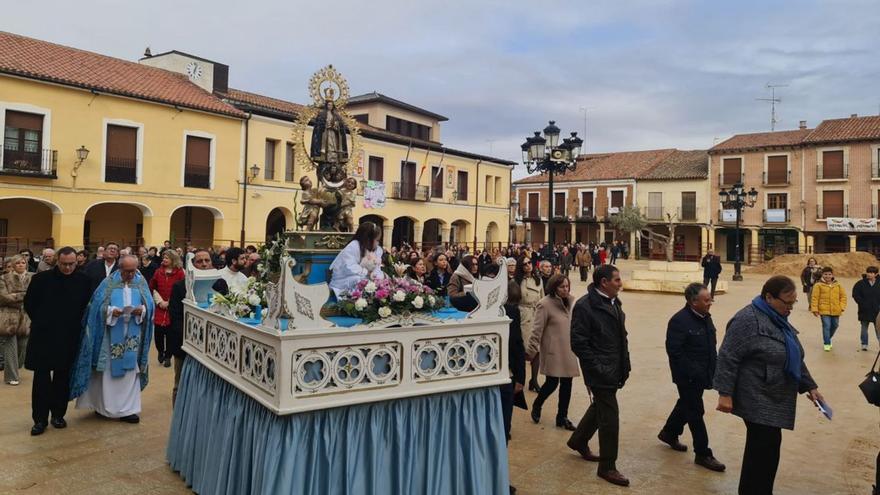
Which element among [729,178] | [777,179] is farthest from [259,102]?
[777,179]

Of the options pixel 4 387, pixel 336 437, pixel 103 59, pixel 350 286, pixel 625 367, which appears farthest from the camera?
pixel 103 59

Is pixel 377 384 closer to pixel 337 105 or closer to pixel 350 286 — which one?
pixel 350 286

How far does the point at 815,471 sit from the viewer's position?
4.95 m

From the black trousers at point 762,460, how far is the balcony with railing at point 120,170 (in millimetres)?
22761

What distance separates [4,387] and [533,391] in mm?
6455

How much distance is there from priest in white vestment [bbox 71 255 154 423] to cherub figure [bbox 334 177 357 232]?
2088 mm

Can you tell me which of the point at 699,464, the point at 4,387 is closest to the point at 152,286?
the point at 4,387

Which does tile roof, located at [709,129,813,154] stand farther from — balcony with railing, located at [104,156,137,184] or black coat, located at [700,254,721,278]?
balcony with railing, located at [104,156,137,184]

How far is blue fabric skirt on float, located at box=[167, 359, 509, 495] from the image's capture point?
3240 millimetres

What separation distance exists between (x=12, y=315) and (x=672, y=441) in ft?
25.3

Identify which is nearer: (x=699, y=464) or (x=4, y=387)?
(x=699, y=464)

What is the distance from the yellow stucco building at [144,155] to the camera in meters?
19.5

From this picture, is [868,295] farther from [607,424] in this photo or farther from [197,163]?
[197,163]

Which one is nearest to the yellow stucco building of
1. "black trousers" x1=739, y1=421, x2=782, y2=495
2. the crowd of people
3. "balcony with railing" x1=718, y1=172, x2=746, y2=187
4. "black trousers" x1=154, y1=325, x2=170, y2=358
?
"black trousers" x1=154, y1=325, x2=170, y2=358
